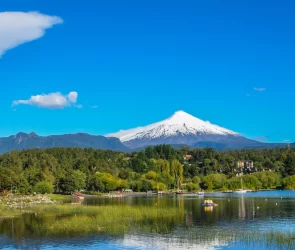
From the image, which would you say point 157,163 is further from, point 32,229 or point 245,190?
point 32,229

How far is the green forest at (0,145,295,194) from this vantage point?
4309 inches

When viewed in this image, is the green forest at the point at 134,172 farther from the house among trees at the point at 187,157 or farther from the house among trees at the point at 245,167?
the house among trees at the point at 187,157

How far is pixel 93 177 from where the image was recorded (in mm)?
126062

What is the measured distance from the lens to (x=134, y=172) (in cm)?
14812

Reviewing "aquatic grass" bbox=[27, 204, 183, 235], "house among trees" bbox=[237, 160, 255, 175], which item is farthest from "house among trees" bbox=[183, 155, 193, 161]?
"aquatic grass" bbox=[27, 204, 183, 235]

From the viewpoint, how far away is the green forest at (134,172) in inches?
4309

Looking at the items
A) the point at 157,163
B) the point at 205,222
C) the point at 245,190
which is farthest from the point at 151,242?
the point at 157,163

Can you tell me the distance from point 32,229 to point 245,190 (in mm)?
95627

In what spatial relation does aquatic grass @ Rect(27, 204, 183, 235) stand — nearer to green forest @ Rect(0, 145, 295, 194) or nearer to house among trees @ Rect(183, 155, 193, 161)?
green forest @ Rect(0, 145, 295, 194)

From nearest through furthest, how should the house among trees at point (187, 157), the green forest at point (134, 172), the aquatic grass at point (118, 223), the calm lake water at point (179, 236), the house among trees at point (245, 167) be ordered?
the calm lake water at point (179, 236) < the aquatic grass at point (118, 223) < the green forest at point (134, 172) < the house among trees at point (245, 167) < the house among trees at point (187, 157)

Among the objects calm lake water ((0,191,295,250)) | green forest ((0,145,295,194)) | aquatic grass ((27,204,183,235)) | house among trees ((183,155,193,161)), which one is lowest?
calm lake water ((0,191,295,250))

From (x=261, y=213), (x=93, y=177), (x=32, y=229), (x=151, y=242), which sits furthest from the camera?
(x=93, y=177)

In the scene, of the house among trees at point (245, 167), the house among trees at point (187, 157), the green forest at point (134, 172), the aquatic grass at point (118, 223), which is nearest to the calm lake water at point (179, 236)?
the aquatic grass at point (118, 223)

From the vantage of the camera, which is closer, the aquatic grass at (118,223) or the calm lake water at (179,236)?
the calm lake water at (179,236)
